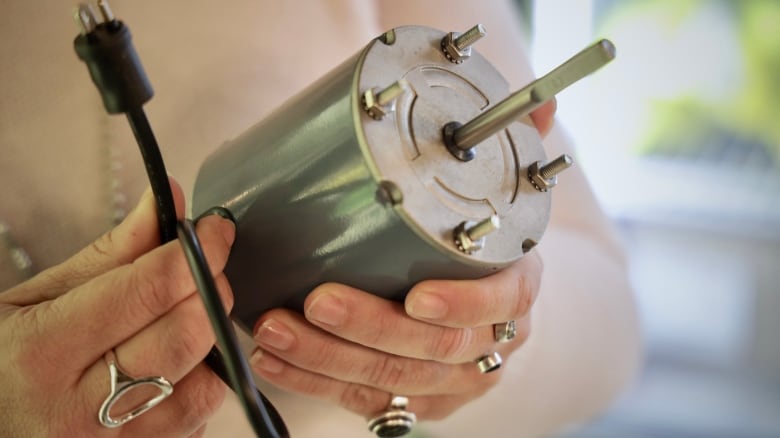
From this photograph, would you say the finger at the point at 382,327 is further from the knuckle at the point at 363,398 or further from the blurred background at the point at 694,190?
the blurred background at the point at 694,190

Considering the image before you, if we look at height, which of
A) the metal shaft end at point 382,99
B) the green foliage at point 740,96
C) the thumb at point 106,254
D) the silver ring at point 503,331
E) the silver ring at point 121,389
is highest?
the green foliage at point 740,96

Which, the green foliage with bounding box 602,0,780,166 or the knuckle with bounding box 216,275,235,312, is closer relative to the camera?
the knuckle with bounding box 216,275,235,312

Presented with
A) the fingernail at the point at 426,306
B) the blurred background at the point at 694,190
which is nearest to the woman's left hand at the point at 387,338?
the fingernail at the point at 426,306

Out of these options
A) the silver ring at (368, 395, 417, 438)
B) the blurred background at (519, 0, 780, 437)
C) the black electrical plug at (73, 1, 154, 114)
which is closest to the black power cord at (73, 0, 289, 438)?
the black electrical plug at (73, 1, 154, 114)

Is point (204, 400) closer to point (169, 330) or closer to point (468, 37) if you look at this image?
point (169, 330)

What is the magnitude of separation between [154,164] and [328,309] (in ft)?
0.30

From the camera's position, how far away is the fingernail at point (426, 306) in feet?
0.96

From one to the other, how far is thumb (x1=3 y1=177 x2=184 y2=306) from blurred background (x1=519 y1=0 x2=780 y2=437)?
84 cm

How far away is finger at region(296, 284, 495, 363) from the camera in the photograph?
297 millimetres

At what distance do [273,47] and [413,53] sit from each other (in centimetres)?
18

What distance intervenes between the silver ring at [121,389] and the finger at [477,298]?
0.35 feet

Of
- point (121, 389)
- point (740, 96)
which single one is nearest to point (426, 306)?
point (121, 389)

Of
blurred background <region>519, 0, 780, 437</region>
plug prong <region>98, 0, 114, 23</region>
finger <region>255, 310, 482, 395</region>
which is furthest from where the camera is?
blurred background <region>519, 0, 780, 437</region>

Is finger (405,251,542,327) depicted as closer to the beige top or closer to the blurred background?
the beige top
